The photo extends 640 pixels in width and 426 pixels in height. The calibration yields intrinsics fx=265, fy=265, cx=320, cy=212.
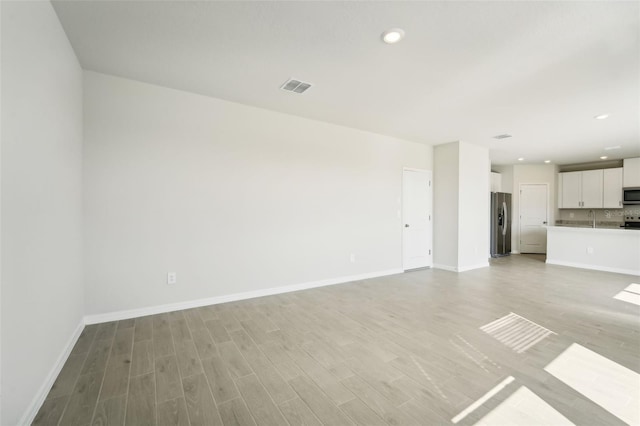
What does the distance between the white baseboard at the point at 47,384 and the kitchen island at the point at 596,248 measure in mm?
8763

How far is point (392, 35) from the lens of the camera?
2.18 metres

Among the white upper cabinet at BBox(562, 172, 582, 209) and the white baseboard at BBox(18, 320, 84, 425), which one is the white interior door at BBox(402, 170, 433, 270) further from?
the white upper cabinet at BBox(562, 172, 582, 209)

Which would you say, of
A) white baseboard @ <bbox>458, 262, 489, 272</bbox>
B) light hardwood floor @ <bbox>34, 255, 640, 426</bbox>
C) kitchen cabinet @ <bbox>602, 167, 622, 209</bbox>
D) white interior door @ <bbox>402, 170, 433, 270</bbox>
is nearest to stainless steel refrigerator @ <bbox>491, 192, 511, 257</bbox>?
white baseboard @ <bbox>458, 262, 489, 272</bbox>

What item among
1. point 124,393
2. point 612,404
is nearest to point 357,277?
point 612,404

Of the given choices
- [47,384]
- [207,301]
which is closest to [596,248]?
[207,301]

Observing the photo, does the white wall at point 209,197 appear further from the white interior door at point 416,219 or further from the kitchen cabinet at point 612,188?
the kitchen cabinet at point 612,188

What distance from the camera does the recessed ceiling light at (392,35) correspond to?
213 cm

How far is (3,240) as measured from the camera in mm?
1341

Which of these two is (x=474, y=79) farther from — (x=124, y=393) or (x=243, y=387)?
(x=124, y=393)

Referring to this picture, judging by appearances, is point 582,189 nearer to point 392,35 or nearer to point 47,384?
point 392,35

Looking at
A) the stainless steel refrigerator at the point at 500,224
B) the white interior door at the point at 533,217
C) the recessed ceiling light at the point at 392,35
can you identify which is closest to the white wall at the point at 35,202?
the recessed ceiling light at the point at 392,35

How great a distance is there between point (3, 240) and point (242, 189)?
7.99 feet

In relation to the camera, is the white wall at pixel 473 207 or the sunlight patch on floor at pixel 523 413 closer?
the sunlight patch on floor at pixel 523 413

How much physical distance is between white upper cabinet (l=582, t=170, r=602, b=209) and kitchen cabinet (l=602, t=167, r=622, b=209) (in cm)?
8
